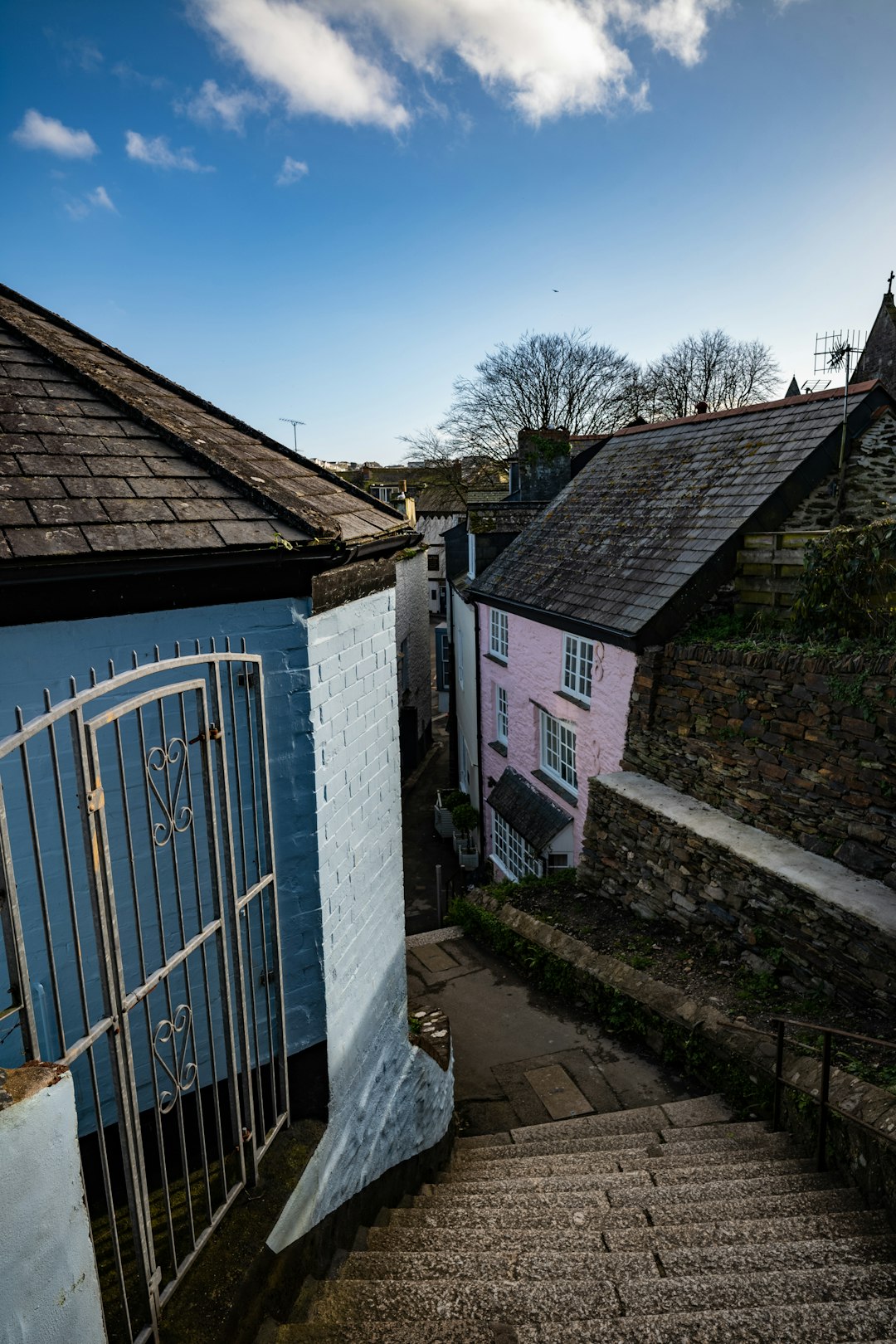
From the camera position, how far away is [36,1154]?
2.03 meters

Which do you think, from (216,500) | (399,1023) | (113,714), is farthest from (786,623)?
(113,714)

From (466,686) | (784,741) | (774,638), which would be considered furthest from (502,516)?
(784,741)

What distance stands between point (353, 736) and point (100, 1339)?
9.71ft

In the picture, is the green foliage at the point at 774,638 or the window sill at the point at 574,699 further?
the window sill at the point at 574,699

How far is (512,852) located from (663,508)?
750 cm

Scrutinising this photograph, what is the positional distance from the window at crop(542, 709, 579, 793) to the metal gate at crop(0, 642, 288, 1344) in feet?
32.4

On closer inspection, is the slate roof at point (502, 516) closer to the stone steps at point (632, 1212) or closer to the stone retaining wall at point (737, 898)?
the stone retaining wall at point (737, 898)

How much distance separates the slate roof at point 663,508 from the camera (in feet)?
35.2

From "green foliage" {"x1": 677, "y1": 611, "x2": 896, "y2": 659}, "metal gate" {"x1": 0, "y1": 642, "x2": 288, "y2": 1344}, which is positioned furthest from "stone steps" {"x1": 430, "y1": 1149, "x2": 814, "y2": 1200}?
"green foliage" {"x1": 677, "y1": 611, "x2": 896, "y2": 659}

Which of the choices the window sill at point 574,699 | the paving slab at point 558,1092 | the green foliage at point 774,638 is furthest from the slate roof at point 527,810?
the paving slab at point 558,1092

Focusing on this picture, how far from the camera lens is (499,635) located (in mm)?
16750

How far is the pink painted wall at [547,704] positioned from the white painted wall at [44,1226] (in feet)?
32.3

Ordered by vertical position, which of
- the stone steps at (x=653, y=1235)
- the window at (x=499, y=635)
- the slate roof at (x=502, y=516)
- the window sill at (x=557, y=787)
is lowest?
the window sill at (x=557, y=787)

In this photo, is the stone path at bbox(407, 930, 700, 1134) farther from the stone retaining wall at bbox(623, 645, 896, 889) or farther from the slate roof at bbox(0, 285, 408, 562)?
the slate roof at bbox(0, 285, 408, 562)
